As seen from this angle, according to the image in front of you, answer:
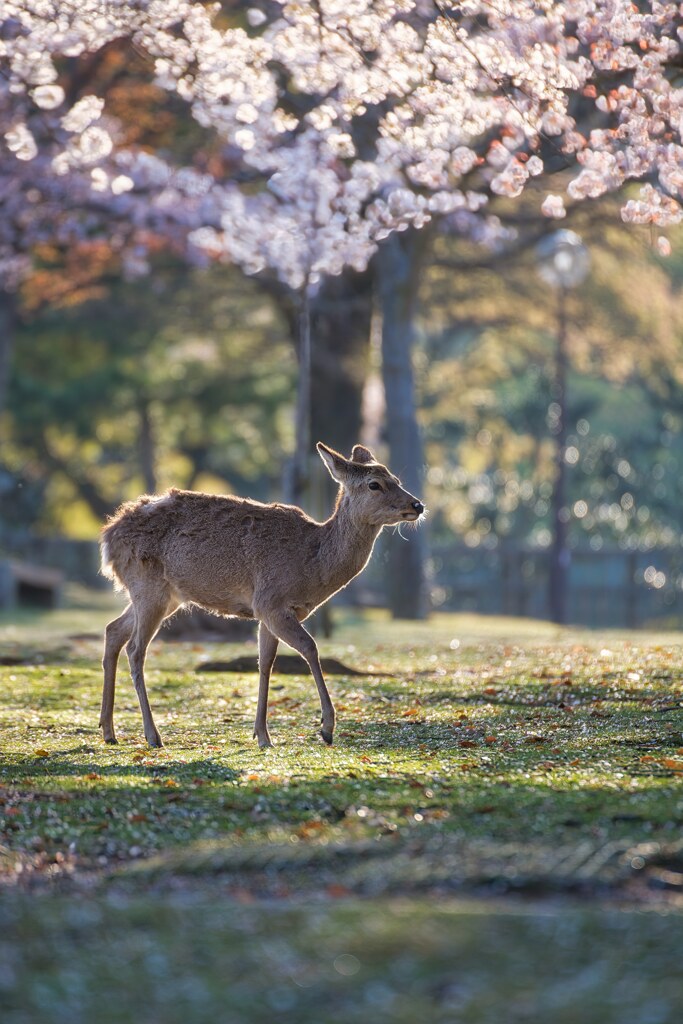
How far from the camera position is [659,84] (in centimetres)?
1295

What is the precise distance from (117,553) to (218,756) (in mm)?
1841

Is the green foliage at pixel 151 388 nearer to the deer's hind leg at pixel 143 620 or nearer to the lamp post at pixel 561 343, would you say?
the lamp post at pixel 561 343

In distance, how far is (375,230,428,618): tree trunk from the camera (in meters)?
25.3

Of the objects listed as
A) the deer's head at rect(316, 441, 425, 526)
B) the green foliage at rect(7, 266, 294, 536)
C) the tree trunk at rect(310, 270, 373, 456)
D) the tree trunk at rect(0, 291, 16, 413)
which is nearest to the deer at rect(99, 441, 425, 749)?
the deer's head at rect(316, 441, 425, 526)

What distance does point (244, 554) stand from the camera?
10312 millimetres

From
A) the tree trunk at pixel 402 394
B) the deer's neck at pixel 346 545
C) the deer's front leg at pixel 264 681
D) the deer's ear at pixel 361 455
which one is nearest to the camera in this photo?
the deer's front leg at pixel 264 681

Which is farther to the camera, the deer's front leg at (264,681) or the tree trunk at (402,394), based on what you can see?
the tree trunk at (402,394)

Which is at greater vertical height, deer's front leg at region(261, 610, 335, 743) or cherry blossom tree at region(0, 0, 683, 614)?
cherry blossom tree at region(0, 0, 683, 614)

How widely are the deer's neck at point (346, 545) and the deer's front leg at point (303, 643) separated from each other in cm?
41

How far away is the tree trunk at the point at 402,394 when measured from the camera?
25.3 meters

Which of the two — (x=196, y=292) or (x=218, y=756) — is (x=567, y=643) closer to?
(x=218, y=756)

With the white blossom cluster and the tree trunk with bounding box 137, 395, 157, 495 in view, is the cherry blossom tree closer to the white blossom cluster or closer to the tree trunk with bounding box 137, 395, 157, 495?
→ the white blossom cluster

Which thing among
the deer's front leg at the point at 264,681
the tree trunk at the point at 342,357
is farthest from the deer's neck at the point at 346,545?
the tree trunk at the point at 342,357

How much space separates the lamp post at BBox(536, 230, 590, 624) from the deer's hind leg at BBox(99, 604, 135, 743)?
15671 millimetres
